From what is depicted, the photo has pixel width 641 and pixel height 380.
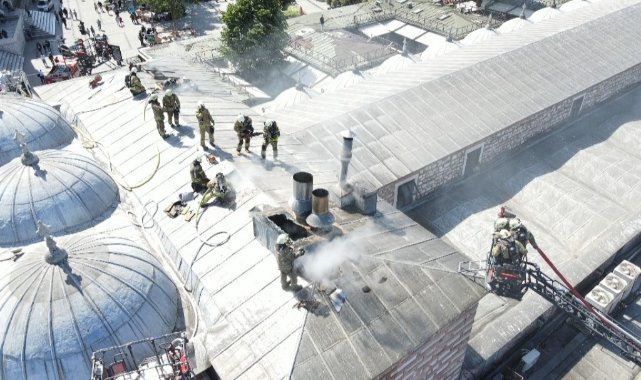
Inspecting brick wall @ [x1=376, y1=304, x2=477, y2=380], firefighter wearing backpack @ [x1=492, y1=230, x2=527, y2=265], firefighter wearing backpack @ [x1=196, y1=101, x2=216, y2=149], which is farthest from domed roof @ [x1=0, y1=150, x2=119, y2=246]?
firefighter wearing backpack @ [x1=492, y1=230, x2=527, y2=265]

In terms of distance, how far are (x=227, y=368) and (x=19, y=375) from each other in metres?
6.45

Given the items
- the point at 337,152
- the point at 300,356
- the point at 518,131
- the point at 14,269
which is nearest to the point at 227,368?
the point at 300,356

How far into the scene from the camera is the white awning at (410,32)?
6075 cm

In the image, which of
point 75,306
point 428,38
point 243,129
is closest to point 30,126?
point 243,129

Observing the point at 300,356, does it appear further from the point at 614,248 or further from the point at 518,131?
the point at 518,131

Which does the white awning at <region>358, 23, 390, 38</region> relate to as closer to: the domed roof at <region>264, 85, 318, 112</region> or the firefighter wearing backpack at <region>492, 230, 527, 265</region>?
the domed roof at <region>264, 85, 318, 112</region>

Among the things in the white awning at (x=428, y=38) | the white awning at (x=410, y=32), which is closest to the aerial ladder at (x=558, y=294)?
the white awning at (x=428, y=38)

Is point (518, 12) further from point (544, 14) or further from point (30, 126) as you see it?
point (30, 126)

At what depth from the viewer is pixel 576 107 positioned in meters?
29.3

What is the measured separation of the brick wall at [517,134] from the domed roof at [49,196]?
11.9m

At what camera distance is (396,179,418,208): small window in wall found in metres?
22.8

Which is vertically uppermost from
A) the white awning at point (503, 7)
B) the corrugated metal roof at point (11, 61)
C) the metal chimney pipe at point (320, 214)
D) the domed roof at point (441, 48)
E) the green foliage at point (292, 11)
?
the metal chimney pipe at point (320, 214)

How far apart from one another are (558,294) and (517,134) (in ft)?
38.3

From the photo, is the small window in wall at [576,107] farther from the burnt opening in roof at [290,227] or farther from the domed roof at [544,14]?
the domed roof at [544,14]
